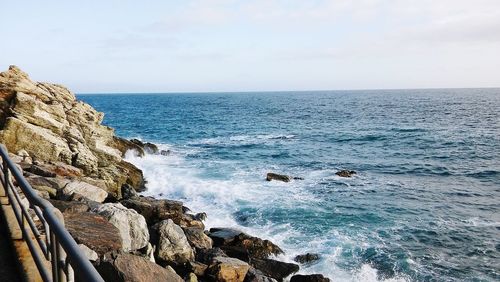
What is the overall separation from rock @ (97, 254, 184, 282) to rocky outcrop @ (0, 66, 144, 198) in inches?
410

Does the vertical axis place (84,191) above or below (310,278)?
above

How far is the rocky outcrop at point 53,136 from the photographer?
2152 centimetres

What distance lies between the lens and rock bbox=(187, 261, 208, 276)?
551 inches

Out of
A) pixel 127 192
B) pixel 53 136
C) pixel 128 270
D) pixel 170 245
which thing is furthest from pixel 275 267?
pixel 53 136

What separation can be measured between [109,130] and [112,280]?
30735mm

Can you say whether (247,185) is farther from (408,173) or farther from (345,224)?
(408,173)

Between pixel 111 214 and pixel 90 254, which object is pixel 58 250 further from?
pixel 111 214

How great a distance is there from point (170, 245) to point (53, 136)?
507 inches

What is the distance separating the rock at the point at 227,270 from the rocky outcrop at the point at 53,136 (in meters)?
9.09

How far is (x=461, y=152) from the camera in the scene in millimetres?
44188

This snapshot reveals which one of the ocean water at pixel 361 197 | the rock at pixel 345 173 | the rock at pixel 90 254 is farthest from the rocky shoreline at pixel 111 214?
the rock at pixel 345 173

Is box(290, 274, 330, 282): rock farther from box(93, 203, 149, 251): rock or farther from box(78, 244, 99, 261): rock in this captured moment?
box(78, 244, 99, 261): rock

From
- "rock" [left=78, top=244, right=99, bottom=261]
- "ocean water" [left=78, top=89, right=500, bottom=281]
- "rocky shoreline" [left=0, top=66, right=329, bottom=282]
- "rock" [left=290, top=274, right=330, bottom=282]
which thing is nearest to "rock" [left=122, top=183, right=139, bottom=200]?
"rocky shoreline" [left=0, top=66, right=329, bottom=282]

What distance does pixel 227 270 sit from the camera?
14039 millimetres
